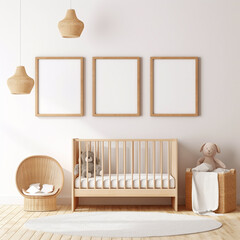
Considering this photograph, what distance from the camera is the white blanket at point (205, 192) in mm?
4809

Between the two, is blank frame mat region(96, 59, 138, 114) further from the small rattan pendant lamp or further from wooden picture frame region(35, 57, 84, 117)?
the small rattan pendant lamp

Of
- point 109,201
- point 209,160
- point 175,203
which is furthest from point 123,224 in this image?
point 209,160

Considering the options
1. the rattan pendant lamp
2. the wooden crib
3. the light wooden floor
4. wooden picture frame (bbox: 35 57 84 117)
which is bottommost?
the light wooden floor

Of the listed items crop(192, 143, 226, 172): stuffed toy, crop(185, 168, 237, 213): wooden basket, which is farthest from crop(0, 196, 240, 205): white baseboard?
crop(192, 143, 226, 172): stuffed toy

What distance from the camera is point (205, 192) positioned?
4852mm

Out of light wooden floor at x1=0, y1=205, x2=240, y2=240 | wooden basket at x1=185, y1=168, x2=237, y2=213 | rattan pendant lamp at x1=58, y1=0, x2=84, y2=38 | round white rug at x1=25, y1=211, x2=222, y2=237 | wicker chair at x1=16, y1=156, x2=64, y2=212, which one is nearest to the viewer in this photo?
light wooden floor at x1=0, y1=205, x2=240, y2=240

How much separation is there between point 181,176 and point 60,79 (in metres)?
1.64

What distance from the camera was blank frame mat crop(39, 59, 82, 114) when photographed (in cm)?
528

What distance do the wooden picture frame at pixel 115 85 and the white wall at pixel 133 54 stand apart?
0.08 meters

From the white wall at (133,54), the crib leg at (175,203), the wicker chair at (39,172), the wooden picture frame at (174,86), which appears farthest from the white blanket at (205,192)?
the wicker chair at (39,172)

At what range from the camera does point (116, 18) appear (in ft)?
17.4

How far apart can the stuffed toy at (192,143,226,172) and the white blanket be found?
0.11 meters

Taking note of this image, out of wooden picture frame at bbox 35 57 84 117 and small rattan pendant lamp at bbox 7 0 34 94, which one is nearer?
small rattan pendant lamp at bbox 7 0 34 94

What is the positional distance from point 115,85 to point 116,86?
1cm
